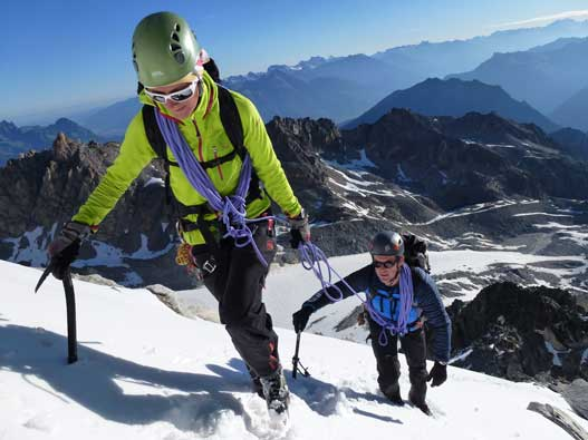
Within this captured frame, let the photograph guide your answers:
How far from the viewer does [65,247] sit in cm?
471

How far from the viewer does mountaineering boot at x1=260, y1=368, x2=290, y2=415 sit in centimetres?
479

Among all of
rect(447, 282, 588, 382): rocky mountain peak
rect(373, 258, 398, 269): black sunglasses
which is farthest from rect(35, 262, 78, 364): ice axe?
rect(447, 282, 588, 382): rocky mountain peak

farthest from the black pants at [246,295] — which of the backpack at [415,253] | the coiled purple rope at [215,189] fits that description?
the backpack at [415,253]

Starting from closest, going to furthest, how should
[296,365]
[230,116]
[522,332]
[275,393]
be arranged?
[230,116] < [275,393] < [296,365] < [522,332]

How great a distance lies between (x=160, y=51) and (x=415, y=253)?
17.2 ft

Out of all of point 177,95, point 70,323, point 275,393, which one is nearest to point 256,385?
point 275,393

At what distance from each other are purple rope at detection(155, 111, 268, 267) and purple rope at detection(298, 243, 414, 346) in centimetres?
134

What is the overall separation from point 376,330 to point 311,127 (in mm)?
186391

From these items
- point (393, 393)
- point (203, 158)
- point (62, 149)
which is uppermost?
point (62, 149)

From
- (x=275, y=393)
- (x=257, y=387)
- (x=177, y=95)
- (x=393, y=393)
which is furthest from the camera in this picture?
(x=393, y=393)

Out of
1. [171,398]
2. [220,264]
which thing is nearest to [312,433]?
[171,398]

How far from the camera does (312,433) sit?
15.5 ft

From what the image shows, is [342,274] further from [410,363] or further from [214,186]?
[214,186]

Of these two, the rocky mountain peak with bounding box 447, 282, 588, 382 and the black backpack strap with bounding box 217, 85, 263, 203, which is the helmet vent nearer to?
the black backpack strap with bounding box 217, 85, 263, 203
